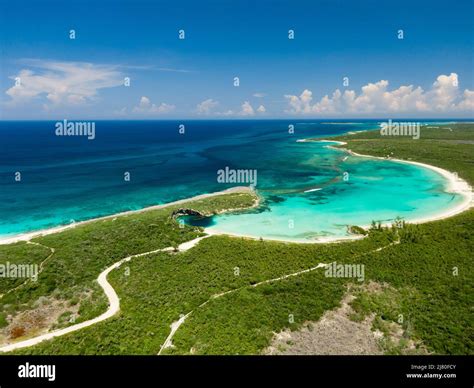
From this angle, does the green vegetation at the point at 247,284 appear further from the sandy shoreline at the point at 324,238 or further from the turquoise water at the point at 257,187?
the turquoise water at the point at 257,187

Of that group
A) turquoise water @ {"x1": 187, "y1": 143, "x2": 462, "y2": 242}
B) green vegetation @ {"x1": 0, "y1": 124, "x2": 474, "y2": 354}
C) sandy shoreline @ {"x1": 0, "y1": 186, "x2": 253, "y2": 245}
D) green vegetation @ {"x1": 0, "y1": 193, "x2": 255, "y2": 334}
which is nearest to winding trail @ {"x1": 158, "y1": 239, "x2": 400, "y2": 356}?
green vegetation @ {"x1": 0, "y1": 124, "x2": 474, "y2": 354}

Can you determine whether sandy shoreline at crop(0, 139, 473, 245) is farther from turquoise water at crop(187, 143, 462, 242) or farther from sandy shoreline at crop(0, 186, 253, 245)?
turquoise water at crop(187, 143, 462, 242)
